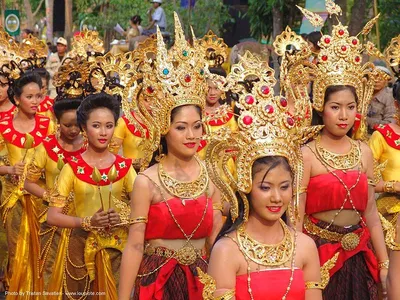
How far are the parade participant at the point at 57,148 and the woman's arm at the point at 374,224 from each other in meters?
2.40

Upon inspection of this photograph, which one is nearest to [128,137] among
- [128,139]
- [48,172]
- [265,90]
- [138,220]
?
[128,139]

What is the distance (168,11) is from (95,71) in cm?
1747

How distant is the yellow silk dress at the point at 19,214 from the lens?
9.56m

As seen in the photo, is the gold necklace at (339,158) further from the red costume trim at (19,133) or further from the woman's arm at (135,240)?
the red costume trim at (19,133)

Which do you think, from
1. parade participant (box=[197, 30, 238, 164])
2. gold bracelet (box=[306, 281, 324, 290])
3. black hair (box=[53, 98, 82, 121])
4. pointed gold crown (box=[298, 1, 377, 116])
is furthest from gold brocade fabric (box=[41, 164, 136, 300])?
gold bracelet (box=[306, 281, 324, 290])

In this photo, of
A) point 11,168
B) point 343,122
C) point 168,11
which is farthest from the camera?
point 168,11

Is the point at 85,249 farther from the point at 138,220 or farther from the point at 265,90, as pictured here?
the point at 265,90

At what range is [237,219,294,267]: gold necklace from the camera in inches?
203

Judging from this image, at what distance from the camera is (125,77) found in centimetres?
857

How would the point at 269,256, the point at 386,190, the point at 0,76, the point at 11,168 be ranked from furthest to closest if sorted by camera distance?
the point at 0,76 < the point at 11,168 < the point at 386,190 < the point at 269,256

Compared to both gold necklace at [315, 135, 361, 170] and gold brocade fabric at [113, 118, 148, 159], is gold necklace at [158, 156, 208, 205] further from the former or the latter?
gold brocade fabric at [113, 118, 148, 159]

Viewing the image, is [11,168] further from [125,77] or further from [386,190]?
[386,190]

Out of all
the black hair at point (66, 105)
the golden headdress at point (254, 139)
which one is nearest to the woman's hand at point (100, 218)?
the black hair at point (66, 105)

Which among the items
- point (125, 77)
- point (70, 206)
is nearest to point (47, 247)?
point (70, 206)
